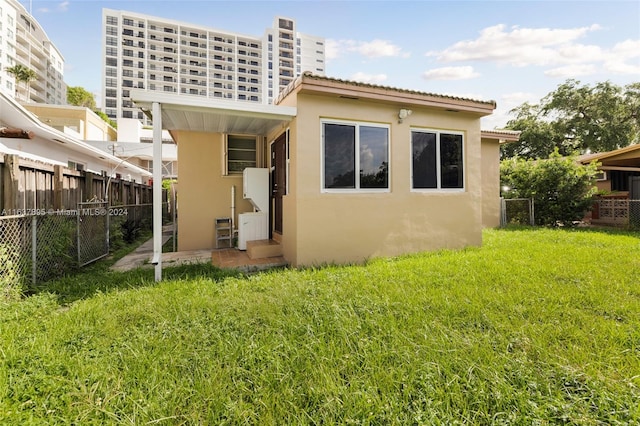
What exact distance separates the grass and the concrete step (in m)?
1.58

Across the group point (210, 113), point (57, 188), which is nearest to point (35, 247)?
point (57, 188)

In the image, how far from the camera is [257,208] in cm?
721

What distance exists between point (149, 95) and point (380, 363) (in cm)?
523

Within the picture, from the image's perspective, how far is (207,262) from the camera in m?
5.96

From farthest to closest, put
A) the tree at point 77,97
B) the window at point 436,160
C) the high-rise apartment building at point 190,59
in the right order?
1. the high-rise apartment building at point 190,59
2. the tree at point 77,97
3. the window at point 436,160

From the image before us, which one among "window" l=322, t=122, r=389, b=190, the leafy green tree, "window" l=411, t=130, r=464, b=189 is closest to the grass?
"window" l=322, t=122, r=389, b=190

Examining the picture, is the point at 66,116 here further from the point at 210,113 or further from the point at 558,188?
the point at 558,188

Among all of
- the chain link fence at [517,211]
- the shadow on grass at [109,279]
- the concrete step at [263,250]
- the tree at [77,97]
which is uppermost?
the tree at [77,97]

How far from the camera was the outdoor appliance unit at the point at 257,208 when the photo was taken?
6879 millimetres

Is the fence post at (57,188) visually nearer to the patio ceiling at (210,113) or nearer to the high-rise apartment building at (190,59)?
the patio ceiling at (210,113)

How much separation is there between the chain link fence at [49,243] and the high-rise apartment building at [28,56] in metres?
52.6

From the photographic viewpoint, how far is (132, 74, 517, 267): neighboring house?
5.56 metres

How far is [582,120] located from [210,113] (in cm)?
3194

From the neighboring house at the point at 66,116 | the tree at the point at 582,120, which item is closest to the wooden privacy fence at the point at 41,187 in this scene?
the neighboring house at the point at 66,116
